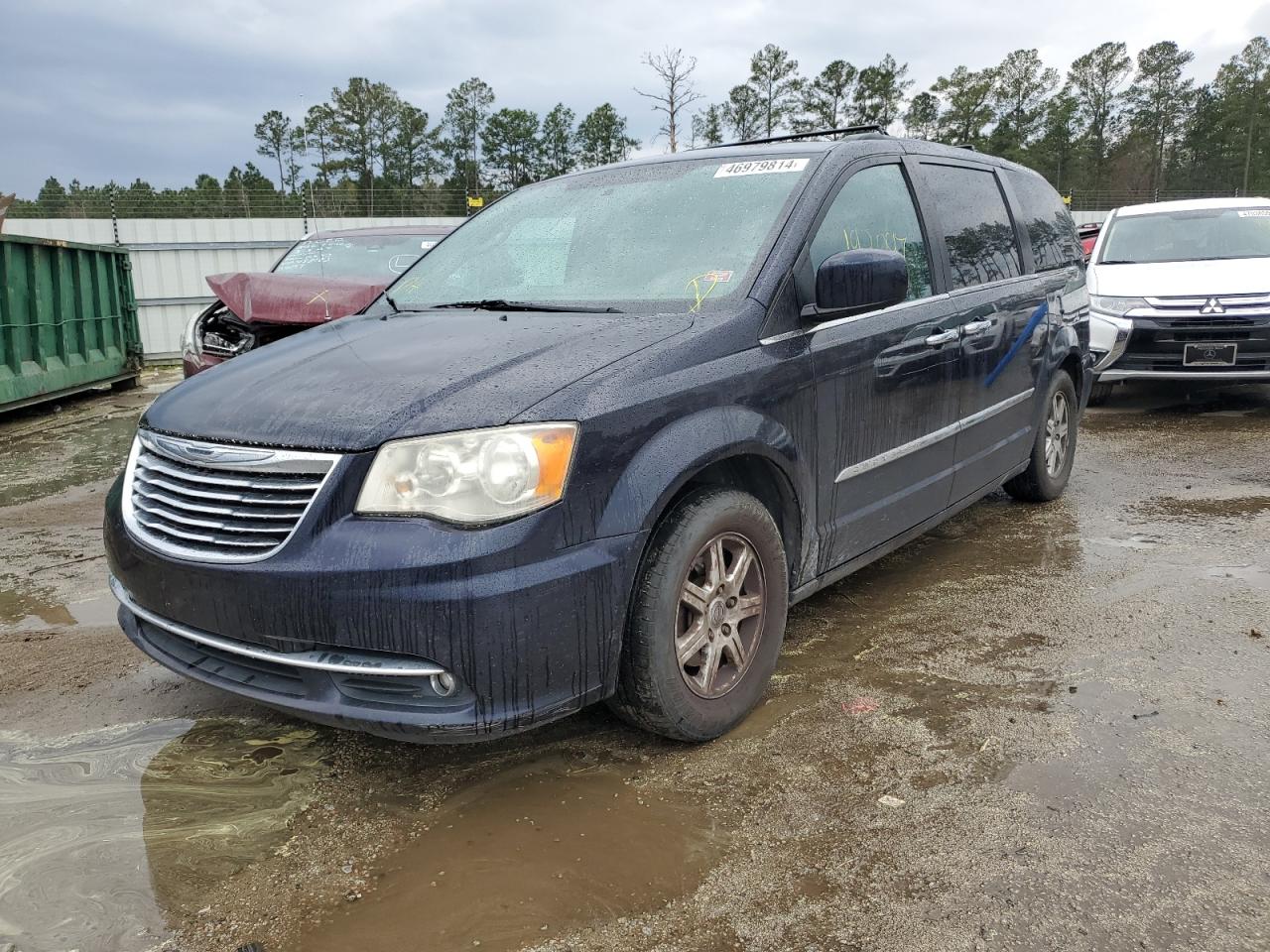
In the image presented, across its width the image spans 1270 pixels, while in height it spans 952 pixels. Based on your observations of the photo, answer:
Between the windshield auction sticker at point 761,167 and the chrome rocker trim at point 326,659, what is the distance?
206cm

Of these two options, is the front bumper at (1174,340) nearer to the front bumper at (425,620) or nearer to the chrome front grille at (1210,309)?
the chrome front grille at (1210,309)

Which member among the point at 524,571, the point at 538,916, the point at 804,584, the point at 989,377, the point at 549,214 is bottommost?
the point at 538,916

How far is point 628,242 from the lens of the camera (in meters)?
3.23

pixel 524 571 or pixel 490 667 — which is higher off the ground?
pixel 524 571

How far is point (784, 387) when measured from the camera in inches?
112

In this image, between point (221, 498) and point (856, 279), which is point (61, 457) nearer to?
point (221, 498)

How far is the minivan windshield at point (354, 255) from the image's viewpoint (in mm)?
7711

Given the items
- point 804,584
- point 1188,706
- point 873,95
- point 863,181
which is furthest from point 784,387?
point 873,95

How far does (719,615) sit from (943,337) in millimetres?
1601

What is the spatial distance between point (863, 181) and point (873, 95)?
212 ft

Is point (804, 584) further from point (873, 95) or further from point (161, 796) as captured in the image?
point (873, 95)

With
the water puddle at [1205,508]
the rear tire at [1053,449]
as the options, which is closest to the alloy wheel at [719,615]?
the rear tire at [1053,449]

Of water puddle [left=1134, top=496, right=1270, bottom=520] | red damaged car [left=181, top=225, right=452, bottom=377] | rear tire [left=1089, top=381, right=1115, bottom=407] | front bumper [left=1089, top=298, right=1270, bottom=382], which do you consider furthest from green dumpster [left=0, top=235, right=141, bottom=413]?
rear tire [left=1089, top=381, right=1115, bottom=407]

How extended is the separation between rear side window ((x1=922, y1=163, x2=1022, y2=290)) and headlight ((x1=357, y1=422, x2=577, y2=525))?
7.56ft
